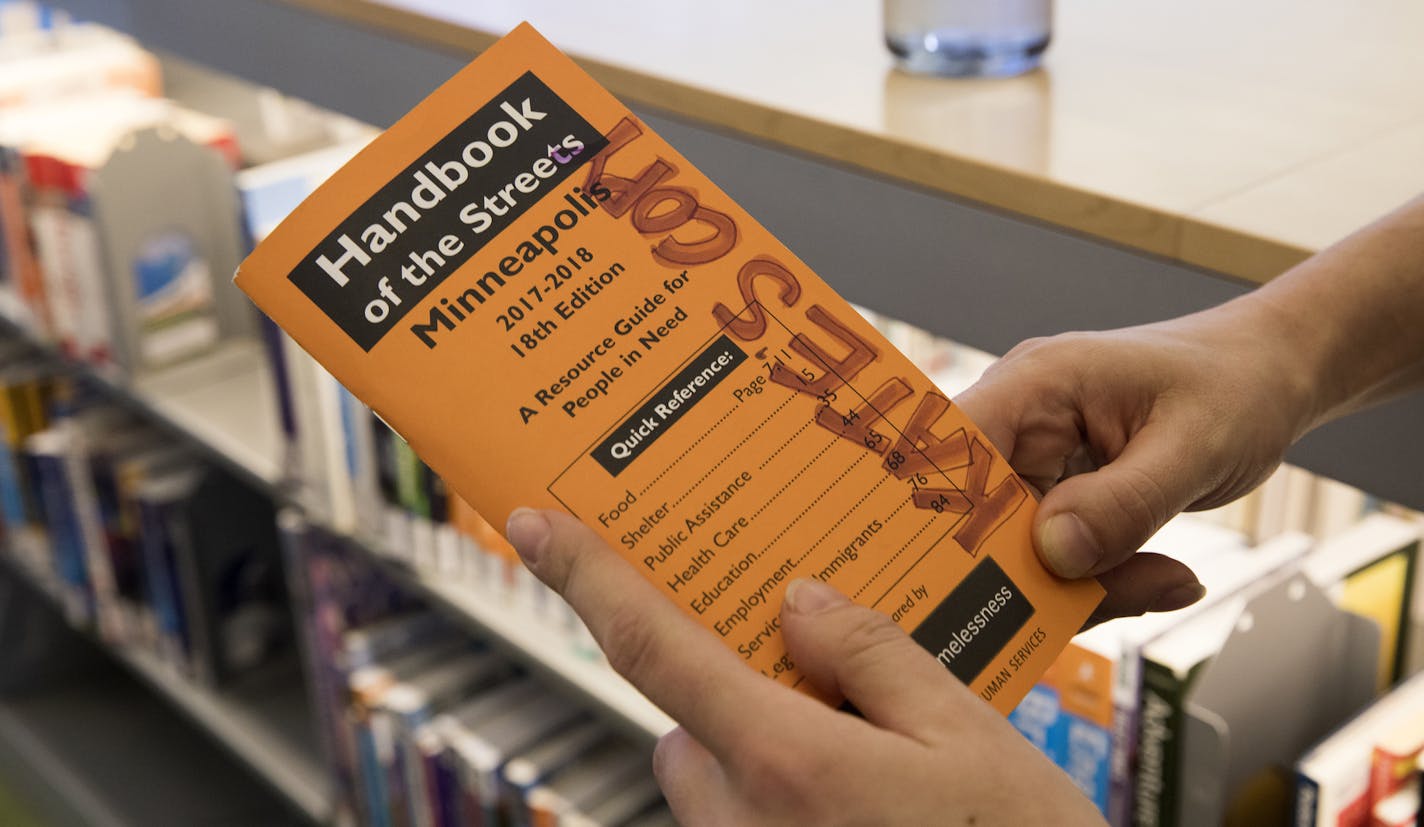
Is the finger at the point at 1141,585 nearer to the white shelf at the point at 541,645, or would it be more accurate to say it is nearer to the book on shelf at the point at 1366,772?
the book on shelf at the point at 1366,772

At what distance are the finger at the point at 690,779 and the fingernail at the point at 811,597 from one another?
7cm

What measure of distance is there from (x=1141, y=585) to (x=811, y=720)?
0.28 metres

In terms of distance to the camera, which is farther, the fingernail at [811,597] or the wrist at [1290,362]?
the wrist at [1290,362]

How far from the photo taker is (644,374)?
609 millimetres

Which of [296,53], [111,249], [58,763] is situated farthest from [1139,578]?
[58,763]

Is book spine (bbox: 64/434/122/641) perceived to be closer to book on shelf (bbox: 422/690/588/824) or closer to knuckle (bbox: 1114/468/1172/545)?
book on shelf (bbox: 422/690/588/824)

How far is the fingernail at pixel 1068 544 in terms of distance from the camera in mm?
642

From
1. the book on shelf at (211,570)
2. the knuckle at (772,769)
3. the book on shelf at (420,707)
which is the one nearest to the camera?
the knuckle at (772,769)

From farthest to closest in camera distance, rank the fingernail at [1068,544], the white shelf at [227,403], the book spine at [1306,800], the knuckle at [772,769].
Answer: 1. the white shelf at [227,403]
2. the book spine at [1306,800]
3. the fingernail at [1068,544]
4. the knuckle at [772,769]

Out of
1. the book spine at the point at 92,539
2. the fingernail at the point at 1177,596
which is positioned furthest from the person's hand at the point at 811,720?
the book spine at the point at 92,539

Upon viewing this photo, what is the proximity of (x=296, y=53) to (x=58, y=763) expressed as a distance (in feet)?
6.52

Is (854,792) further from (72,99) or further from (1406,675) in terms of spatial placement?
(72,99)

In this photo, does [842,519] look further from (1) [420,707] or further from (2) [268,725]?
(2) [268,725]

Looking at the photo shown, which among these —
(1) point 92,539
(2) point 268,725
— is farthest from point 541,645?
(1) point 92,539
